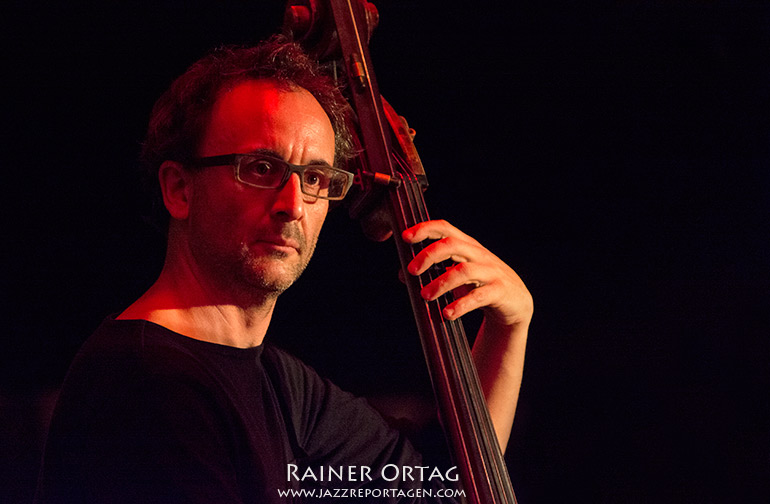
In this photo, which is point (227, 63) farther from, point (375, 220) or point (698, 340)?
point (698, 340)

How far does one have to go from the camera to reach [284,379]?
119cm

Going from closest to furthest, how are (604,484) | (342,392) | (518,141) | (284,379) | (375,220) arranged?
(375,220), (284,379), (342,392), (604,484), (518,141)

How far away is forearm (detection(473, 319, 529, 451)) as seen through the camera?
1179 mm

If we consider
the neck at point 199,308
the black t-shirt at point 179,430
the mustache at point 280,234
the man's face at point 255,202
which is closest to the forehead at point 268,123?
the man's face at point 255,202

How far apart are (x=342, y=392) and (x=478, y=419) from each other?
487mm

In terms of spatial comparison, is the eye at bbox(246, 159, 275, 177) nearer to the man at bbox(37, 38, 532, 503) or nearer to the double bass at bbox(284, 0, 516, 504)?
the man at bbox(37, 38, 532, 503)

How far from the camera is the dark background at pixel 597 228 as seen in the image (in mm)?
1538

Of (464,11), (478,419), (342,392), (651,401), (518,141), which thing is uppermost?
(464,11)

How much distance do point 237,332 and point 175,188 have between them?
29 cm

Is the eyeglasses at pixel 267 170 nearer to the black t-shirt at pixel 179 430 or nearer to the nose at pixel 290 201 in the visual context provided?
the nose at pixel 290 201

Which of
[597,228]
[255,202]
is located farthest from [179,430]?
[597,228]

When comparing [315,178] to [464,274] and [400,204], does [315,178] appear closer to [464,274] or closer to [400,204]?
[400,204]

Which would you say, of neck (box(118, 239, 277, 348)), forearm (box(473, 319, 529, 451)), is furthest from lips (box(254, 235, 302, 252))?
forearm (box(473, 319, 529, 451))

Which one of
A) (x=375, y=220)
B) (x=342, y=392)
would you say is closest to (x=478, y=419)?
(x=375, y=220)
